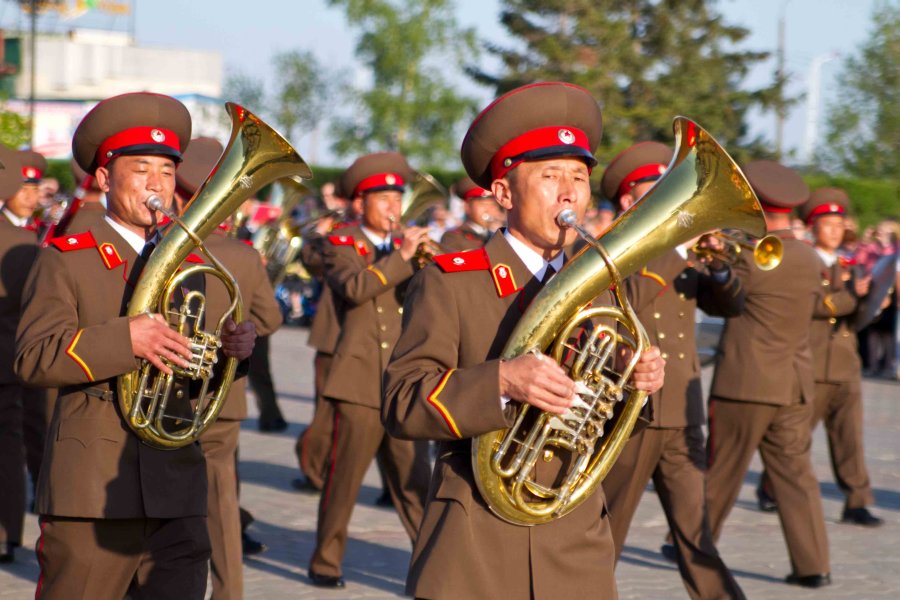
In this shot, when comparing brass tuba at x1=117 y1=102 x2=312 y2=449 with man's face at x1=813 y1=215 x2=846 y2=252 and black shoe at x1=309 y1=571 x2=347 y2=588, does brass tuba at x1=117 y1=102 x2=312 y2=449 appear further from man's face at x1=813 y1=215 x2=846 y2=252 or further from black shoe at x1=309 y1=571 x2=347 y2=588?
man's face at x1=813 y1=215 x2=846 y2=252

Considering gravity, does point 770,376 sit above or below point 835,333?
below

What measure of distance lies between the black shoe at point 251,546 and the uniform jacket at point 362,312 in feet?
3.14

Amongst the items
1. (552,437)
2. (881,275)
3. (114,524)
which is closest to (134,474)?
(114,524)

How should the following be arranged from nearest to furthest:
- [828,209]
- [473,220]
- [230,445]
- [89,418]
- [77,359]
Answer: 1. [77,359]
2. [89,418]
3. [230,445]
4. [828,209]
5. [473,220]

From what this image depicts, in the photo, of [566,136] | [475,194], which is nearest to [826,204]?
[475,194]

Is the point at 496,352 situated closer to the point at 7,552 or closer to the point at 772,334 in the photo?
the point at 772,334

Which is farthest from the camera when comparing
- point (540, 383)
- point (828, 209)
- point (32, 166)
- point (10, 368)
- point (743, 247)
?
point (32, 166)

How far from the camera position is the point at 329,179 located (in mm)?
37062

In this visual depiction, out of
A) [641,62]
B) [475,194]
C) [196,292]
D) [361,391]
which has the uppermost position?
[641,62]

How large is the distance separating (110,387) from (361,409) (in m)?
2.95

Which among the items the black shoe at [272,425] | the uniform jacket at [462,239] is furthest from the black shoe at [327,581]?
the black shoe at [272,425]

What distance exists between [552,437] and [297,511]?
18.3ft

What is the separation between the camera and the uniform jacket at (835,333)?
8984 mm

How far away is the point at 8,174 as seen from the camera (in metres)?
7.12
